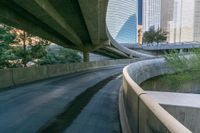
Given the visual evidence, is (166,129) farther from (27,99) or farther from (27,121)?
(27,99)

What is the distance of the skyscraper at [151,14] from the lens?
15977 cm

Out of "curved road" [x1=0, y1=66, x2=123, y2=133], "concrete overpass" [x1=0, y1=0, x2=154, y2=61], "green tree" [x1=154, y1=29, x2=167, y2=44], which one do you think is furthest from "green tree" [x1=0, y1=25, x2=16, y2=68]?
"green tree" [x1=154, y1=29, x2=167, y2=44]

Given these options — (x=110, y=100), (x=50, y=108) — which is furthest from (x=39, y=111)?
(x=110, y=100)

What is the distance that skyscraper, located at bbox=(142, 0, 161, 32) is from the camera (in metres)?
160

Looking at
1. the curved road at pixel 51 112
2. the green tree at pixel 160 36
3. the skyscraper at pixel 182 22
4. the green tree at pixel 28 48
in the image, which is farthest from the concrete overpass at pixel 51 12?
the green tree at pixel 160 36

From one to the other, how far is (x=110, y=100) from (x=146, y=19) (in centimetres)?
17152

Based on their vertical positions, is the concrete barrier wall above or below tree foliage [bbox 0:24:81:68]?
below

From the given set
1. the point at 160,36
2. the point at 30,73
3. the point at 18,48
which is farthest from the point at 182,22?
the point at 30,73

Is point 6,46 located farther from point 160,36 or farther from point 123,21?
point 160,36

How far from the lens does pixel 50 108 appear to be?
1059 centimetres

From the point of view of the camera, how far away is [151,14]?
173 m

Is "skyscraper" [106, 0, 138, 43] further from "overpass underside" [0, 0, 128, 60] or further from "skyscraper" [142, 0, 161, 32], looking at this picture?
"overpass underside" [0, 0, 128, 60]

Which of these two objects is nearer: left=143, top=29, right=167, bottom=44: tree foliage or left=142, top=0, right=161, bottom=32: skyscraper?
left=143, top=29, right=167, bottom=44: tree foliage

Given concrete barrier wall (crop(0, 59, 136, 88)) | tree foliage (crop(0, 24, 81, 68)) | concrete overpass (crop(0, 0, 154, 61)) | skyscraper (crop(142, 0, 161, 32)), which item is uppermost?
skyscraper (crop(142, 0, 161, 32))
